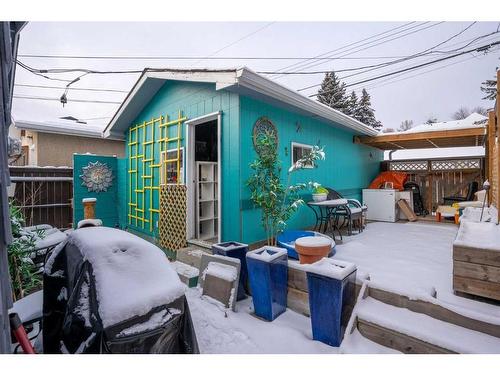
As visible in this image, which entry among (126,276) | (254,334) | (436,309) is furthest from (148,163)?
(436,309)

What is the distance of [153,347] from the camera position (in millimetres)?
Result: 1463

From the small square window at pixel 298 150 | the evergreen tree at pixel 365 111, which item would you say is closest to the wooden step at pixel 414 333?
the small square window at pixel 298 150

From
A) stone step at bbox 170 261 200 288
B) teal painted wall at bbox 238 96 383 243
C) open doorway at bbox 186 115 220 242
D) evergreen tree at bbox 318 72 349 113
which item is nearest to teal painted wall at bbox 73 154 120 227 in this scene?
open doorway at bbox 186 115 220 242

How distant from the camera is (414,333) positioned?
1.66 m

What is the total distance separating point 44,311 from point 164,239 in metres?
2.82

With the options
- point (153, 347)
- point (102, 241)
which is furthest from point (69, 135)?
point (153, 347)

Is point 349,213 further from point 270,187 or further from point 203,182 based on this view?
point 203,182

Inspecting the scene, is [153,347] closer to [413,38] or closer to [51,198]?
[413,38]

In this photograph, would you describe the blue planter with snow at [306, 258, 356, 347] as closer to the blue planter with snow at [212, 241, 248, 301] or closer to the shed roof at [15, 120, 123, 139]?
the blue planter with snow at [212, 241, 248, 301]

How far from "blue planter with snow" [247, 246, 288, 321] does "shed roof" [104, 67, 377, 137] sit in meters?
2.17

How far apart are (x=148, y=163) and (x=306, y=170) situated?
3.57 metres

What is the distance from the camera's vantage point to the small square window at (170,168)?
14.8ft

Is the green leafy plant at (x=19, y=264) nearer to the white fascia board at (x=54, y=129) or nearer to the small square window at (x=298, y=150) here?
the small square window at (x=298, y=150)

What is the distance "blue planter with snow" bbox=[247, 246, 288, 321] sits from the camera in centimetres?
239
